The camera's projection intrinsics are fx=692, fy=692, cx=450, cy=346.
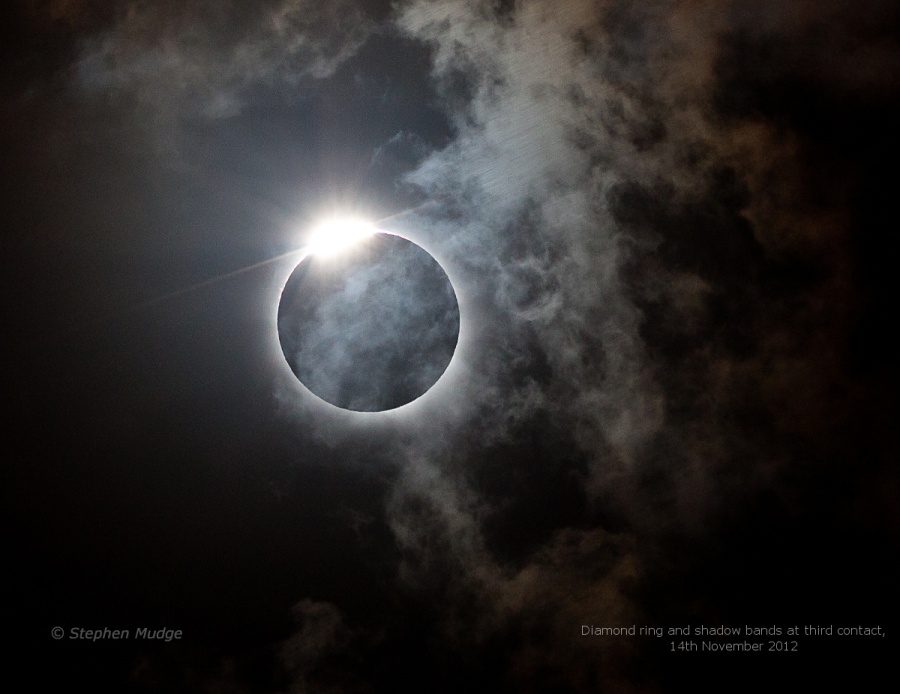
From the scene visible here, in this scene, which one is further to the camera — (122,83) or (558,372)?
(558,372)

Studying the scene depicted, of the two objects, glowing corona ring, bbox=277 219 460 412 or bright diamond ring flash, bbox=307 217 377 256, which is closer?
glowing corona ring, bbox=277 219 460 412

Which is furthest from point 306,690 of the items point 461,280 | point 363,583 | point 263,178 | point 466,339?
point 263,178

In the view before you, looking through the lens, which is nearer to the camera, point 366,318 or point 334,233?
point 334,233

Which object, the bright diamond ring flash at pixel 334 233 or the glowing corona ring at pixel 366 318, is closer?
the glowing corona ring at pixel 366 318

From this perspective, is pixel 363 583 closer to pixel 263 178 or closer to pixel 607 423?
pixel 607 423

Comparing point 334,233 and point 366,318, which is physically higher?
point 334,233

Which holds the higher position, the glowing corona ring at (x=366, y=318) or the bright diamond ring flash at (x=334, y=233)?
the bright diamond ring flash at (x=334, y=233)

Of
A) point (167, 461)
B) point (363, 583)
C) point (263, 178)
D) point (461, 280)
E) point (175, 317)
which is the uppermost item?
point (263, 178)

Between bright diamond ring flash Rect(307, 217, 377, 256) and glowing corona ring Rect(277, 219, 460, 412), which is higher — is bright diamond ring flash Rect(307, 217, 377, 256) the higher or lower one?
the higher one
